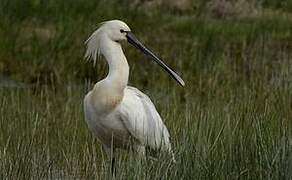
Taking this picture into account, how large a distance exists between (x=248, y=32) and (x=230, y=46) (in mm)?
1147

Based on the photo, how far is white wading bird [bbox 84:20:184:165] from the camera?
5.36 m

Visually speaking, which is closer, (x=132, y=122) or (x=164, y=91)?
(x=132, y=122)

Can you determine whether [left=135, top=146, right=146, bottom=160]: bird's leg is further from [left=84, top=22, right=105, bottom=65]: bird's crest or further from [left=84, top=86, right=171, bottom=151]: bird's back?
[left=84, top=22, right=105, bottom=65]: bird's crest

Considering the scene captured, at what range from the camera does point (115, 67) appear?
5.47 metres

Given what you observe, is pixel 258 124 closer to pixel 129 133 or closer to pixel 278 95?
pixel 129 133

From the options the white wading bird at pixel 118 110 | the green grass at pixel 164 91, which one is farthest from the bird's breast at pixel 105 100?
the green grass at pixel 164 91

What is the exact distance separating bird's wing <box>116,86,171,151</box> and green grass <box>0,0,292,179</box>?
0.16 m

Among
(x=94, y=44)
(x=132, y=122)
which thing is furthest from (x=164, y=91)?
(x=132, y=122)

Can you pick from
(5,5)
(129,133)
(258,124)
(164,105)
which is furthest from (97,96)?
(5,5)

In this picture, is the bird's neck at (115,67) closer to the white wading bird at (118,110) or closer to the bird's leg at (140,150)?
the white wading bird at (118,110)

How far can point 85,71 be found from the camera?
30.2 ft

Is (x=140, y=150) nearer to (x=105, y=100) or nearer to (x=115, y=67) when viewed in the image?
(x=105, y=100)

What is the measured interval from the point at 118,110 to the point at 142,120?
0.48 feet

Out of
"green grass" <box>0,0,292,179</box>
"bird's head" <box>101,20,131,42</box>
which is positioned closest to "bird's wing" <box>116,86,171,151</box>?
"green grass" <box>0,0,292,179</box>
